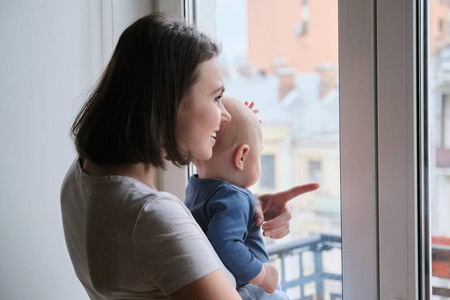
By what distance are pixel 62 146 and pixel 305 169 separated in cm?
64

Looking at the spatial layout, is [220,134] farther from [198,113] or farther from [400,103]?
[400,103]

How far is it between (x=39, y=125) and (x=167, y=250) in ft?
2.42

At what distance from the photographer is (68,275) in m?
1.52

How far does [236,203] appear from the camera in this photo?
111 centimetres

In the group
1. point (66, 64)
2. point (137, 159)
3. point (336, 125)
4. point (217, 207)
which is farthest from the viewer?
point (66, 64)

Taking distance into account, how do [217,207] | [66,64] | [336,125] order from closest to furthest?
[217,207] < [336,125] < [66,64]

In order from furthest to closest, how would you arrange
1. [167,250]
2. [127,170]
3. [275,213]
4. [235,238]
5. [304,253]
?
[304,253]
[275,213]
[235,238]
[127,170]
[167,250]

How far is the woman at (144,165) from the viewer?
2.81 feet

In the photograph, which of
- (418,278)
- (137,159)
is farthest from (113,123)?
(418,278)

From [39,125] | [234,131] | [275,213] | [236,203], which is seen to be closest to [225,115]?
[234,131]

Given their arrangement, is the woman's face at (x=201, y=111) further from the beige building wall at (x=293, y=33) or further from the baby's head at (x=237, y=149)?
the beige building wall at (x=293, y=33)

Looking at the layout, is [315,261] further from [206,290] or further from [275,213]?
[206,290]

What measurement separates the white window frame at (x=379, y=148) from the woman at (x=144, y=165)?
0.33m

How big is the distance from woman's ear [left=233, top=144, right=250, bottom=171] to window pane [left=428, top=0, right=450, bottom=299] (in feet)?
1.21
